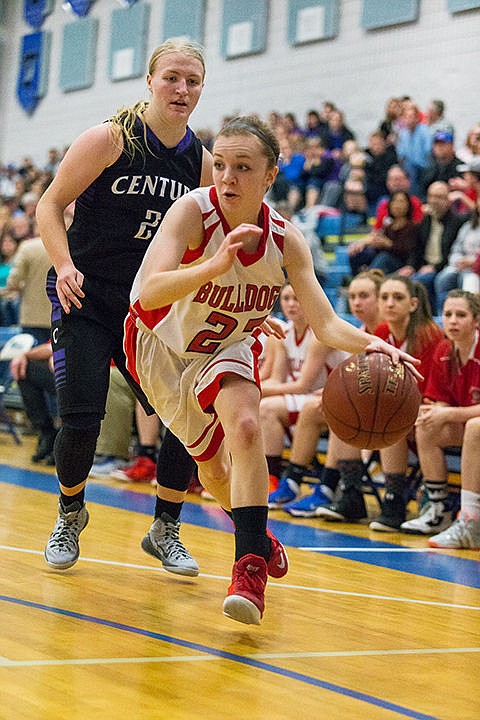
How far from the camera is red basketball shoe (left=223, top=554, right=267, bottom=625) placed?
2.89 m

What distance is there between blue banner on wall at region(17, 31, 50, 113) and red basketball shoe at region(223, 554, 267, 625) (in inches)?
729

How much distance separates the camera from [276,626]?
10.5 feet

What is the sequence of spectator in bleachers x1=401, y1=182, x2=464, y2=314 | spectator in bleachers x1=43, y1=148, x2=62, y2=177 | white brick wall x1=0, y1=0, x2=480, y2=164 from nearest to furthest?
1. spectator in bleachers x1=401, y1=182, x2=464, y2=314
2. white brick wall x1=0, y1=0, x2=480, y2=164
3. spectator in bleachers x1=43, y1=148, x2=62, y2=177

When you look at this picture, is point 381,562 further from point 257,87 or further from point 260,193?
point 257,87

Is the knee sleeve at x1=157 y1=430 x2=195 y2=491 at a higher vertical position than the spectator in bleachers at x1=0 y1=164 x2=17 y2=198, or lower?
lower

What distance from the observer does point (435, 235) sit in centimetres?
896

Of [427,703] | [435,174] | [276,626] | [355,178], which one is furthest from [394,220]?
[427,703]

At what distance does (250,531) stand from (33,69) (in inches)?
741

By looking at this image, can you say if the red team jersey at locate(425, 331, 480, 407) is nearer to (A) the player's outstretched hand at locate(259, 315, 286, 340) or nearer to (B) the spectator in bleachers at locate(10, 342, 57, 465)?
(A) the player's outstretched hand at locate(259, 315, 286, 340)

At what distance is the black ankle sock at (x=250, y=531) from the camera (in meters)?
3.03

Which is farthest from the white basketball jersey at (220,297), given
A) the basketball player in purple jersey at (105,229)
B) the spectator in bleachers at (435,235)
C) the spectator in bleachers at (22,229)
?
the spectator in bleachers at (22,229)

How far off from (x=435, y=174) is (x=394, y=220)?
61.5 inches

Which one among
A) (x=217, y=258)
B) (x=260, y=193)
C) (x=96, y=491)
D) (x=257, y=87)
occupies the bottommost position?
(x=96, y=491)

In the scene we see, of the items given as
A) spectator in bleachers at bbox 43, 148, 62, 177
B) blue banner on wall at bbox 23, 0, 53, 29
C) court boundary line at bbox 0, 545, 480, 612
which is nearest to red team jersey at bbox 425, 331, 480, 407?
court boundary line at bbox 0, 545, 480, 612
